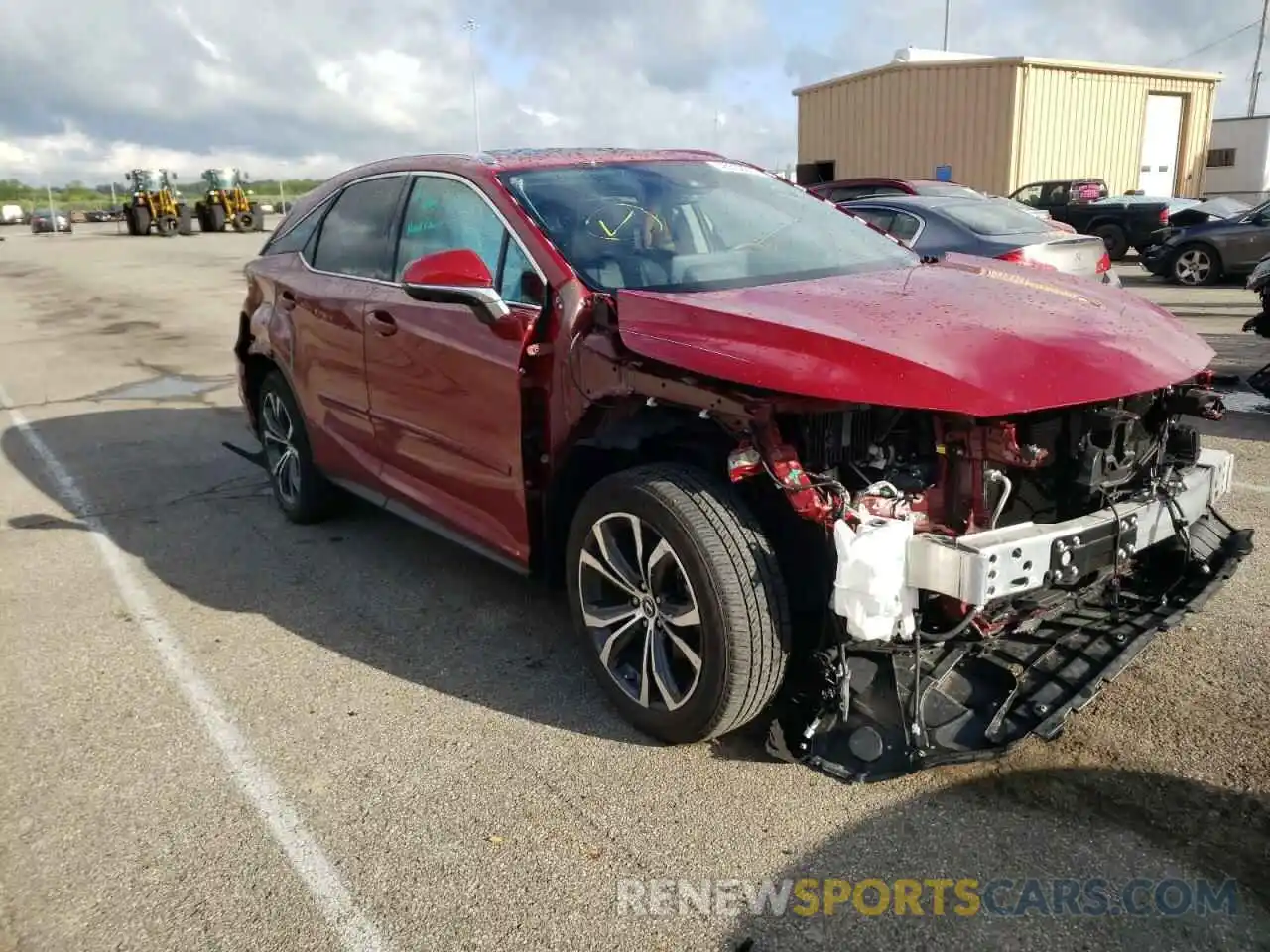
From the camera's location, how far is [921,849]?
8.80ft

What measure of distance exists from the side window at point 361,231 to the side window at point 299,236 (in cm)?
12

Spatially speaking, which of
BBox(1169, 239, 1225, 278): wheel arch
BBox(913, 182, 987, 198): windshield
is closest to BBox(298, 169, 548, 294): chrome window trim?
BBox(913, 182, 987, 198): windshield

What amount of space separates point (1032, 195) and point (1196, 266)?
5851 mm

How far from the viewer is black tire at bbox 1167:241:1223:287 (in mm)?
14984

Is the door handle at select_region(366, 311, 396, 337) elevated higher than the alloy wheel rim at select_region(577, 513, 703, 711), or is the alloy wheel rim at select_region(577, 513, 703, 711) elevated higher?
the door handle at select_region(366, 311, 396, 337)

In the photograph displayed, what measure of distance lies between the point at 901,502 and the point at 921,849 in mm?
907

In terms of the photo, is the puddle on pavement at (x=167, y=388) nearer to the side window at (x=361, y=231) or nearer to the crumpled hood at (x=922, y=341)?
the side window at (x=361, y=231)

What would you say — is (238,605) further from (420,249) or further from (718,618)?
(718,618)

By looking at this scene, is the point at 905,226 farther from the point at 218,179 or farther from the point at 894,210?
the point at 218,179

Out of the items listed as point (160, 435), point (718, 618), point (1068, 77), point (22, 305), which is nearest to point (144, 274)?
point (22, 305)

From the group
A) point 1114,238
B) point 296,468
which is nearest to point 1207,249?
point 1114,238

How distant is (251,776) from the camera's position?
10.4 feet

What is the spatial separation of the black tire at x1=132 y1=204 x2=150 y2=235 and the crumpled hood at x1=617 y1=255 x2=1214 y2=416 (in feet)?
139

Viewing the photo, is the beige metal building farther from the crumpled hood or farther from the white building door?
the crumpled hood
